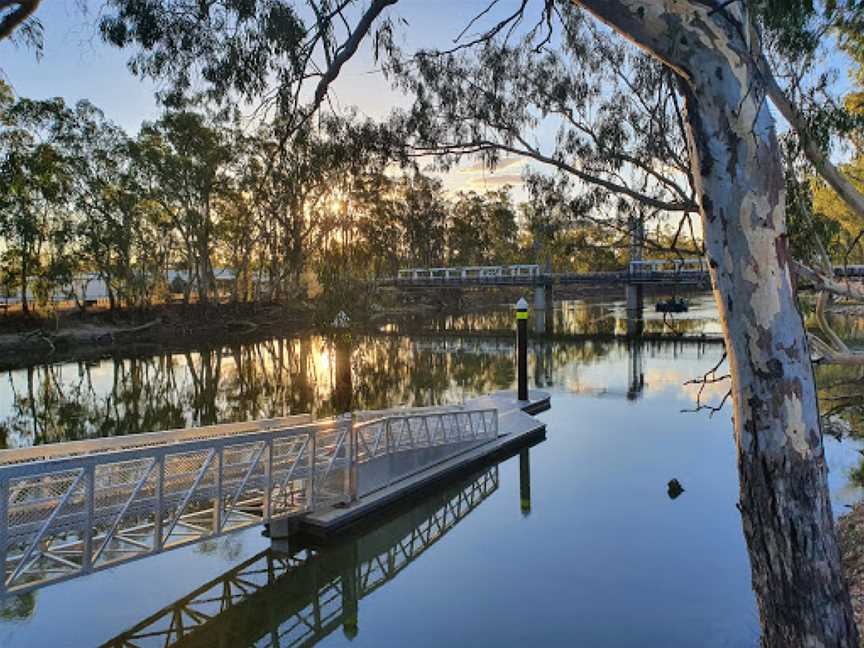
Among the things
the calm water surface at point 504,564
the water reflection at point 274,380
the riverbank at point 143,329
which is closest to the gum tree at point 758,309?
the calm water surface at point 504,564

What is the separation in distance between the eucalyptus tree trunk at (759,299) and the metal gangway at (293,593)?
12.2ft

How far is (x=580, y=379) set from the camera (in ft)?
57.7

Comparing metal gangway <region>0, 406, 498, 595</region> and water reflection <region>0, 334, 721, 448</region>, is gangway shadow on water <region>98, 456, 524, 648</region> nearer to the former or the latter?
metal gangway <region>0, 406, 498, 595</region>

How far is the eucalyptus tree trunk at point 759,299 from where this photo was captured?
2918 mm

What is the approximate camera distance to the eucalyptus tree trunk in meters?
2.92

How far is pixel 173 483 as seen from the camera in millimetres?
5535

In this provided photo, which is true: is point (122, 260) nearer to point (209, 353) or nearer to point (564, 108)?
point (209, 353)

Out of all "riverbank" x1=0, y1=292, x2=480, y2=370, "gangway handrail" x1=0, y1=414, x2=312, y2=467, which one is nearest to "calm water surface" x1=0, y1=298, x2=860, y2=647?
"gangway handrail" x1=0, y1=414, x2=312, y2=467

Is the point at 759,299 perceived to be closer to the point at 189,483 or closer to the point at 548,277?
the point at 189,483

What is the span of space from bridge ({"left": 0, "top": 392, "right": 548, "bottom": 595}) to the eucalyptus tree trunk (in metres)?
4.18

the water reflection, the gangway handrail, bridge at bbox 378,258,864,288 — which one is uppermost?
bridge at bbox 378,258,864,288

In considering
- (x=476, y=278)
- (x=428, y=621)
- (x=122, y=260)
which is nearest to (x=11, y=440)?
(x=428, y=621)

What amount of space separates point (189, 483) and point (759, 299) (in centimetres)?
485

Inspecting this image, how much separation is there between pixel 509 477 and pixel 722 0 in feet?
24.5
